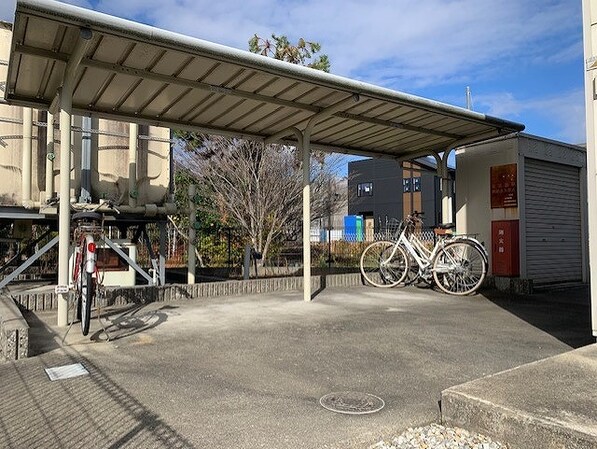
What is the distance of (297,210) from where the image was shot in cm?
1340

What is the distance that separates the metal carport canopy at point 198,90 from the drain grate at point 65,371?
9.23ft

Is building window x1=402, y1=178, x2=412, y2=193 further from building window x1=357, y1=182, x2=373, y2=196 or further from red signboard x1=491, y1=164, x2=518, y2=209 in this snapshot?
red signboard x1=491, y1=164, x2=518, y2=209

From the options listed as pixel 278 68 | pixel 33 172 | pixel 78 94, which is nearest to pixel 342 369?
pixel 278 68

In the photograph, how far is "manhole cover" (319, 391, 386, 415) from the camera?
2916 millimetres

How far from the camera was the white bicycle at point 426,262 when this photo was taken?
817cm

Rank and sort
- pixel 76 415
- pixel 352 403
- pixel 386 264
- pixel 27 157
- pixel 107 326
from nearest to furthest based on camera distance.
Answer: pixel 76 415 < pixel 352 403 < pixel 107 326 < pixel 27 157 < pixel 386 264

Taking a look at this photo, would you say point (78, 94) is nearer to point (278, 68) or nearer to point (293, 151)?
point (278, 68)

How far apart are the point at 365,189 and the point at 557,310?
29214mm

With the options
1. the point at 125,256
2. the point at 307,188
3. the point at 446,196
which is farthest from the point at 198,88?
the point at 446,196

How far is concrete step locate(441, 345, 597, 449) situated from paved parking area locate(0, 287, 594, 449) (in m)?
0.34

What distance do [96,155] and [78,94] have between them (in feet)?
5.11

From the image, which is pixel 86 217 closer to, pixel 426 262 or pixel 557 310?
pixel 426 262

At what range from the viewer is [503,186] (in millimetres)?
8969

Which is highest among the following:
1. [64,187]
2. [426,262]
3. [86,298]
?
[64,187]
